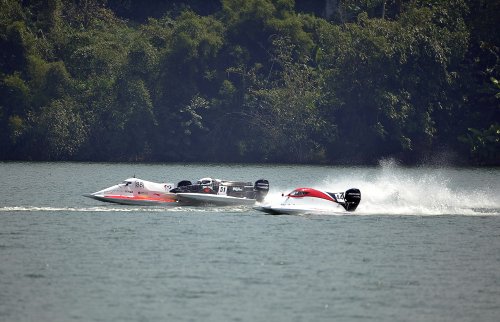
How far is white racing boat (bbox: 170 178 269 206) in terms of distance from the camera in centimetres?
6794

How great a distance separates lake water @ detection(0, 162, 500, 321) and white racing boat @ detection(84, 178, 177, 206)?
0.55 meters

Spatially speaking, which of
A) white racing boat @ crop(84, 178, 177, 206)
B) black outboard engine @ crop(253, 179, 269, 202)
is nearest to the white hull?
black outboard engine @ crop(253, 179, 269, 202)

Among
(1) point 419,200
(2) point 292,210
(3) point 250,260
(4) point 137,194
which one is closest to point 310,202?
(2) point 292,210

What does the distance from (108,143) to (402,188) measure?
6120 cm

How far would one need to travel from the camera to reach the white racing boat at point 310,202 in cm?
6375

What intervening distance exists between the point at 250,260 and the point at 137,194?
63.7ft

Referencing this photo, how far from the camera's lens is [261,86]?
136125 mm

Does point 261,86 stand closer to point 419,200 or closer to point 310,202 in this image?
point 419,200

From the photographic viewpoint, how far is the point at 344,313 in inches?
1539

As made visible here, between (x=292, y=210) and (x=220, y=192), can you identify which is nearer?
(x=292, y=210)

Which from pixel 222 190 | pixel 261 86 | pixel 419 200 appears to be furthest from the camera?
pixel 261 86

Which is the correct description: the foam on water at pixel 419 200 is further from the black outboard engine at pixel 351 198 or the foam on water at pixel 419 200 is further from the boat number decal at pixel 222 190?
the boat number decal at pixel 222 190

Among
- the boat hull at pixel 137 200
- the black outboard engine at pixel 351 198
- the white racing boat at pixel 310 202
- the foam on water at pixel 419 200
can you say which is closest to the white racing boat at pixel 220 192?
the boat hull at pixel 137 200

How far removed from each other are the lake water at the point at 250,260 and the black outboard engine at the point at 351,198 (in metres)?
0.84
